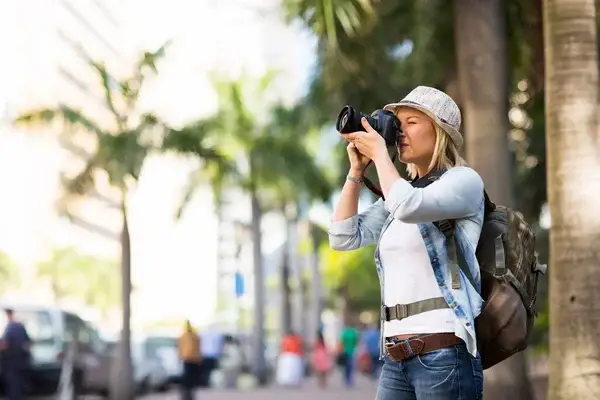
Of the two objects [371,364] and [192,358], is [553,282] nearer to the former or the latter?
[192,358]

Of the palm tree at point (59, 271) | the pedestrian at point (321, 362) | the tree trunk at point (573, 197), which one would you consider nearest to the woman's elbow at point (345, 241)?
the tree trunk at point (573, 197)

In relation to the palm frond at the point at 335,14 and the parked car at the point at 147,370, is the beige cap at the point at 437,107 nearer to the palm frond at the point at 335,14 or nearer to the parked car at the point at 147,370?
the palm frond at the point at 335,14

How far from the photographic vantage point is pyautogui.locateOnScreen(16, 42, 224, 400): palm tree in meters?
20.2

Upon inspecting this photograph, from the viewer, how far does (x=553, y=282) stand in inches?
300

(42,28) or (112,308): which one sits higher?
(42,28)

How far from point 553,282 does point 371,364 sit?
93.5ft

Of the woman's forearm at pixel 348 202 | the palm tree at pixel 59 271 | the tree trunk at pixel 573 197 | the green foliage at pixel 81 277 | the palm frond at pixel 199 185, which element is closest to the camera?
the woman's forearm at pixel 348 202

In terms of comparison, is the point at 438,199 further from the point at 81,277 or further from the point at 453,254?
the point at 81,277

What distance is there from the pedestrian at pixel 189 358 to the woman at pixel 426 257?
14.9 meters

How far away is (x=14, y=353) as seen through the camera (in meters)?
16.7

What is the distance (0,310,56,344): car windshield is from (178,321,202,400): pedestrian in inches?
147

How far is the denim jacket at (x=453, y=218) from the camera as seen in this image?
3.32 metres

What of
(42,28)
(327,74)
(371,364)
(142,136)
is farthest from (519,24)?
(42,28)

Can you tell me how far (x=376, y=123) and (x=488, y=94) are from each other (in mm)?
8886
